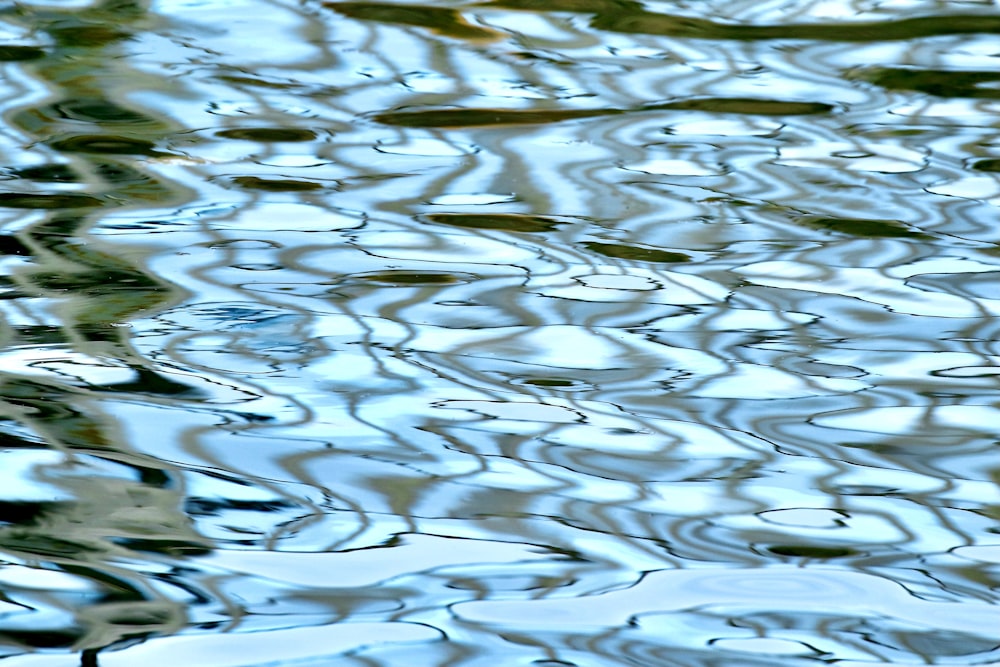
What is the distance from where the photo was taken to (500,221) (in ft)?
6.28

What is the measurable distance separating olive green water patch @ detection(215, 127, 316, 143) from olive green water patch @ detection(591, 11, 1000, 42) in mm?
707

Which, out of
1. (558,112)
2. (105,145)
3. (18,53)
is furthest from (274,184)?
(18,53)

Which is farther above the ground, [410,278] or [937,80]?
[937,80]

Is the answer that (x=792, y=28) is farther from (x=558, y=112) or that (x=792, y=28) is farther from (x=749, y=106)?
(x=558, y=112)

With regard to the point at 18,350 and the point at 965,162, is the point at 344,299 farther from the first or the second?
the point at 965,162

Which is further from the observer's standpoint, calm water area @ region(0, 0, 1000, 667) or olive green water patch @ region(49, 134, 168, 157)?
olive green water patch @ region(49, 134, 168, 157)

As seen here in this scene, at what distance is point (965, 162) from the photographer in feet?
6.97

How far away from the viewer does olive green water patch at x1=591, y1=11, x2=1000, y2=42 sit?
2.59 m

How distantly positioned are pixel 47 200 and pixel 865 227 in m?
1.18

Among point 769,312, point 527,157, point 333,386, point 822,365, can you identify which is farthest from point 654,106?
point 333,386

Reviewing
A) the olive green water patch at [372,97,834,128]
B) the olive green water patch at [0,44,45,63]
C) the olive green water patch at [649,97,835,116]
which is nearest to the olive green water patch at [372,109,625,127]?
the olive green water patch at [372,97,834,128]

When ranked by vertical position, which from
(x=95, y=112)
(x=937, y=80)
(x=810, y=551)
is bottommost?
(x=810, y=551)

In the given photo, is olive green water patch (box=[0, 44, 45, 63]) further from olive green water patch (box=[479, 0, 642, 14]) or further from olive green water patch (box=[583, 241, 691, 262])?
olive green water patch (box=[583, 241, 691, 262])

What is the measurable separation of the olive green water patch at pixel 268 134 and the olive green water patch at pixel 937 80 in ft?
3.38
